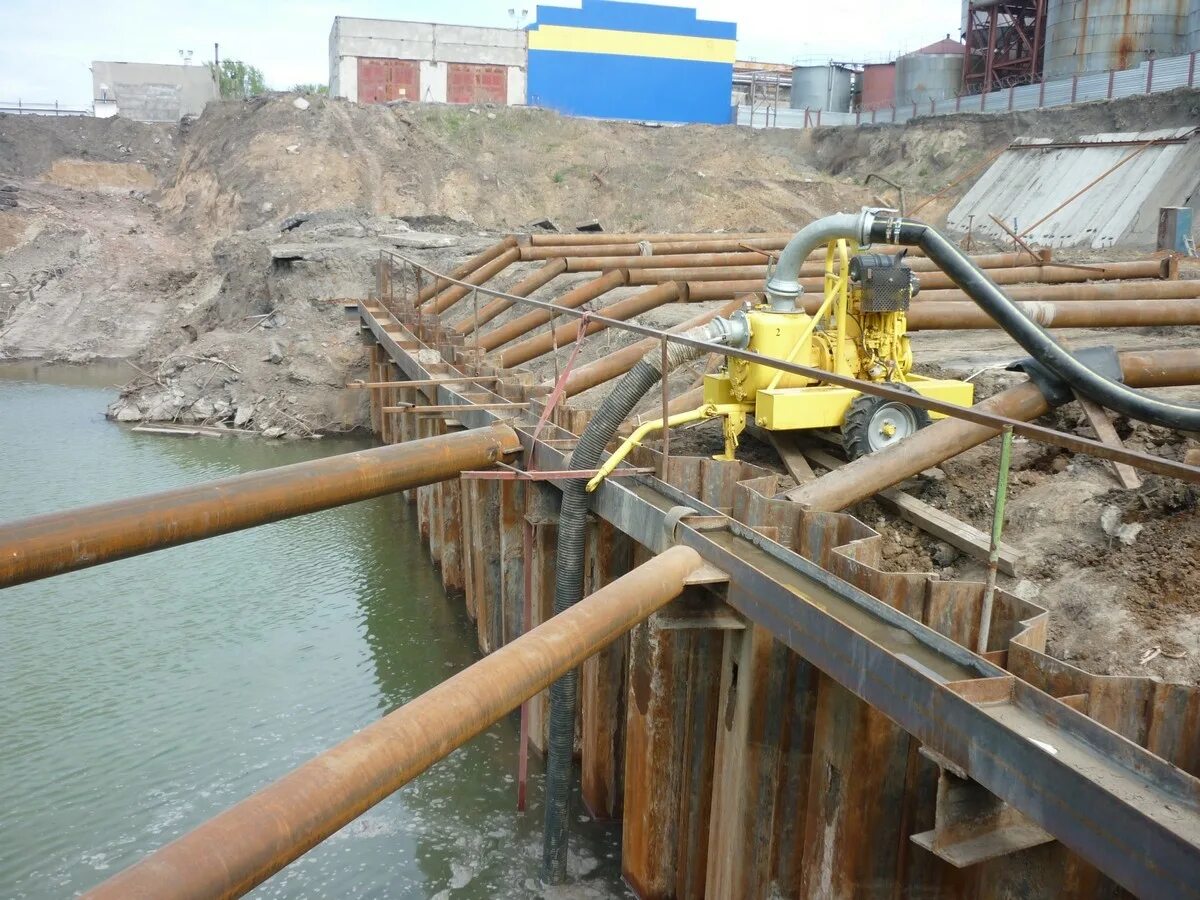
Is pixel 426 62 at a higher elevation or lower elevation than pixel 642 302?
higher

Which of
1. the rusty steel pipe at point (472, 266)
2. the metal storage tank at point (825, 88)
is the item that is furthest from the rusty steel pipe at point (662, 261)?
the metal storage tank at point (825, 88)

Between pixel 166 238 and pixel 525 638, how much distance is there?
127ft

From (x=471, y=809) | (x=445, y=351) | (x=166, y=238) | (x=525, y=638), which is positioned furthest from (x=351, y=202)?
(x=525, y=638)

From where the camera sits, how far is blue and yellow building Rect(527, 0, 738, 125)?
5375 centimetres

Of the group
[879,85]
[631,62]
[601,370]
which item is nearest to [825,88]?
[879,85]

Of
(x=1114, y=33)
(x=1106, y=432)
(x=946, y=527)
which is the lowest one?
(x=946, y=527)

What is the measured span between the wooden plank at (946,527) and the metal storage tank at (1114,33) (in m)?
36.7

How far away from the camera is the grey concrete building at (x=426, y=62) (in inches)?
2042

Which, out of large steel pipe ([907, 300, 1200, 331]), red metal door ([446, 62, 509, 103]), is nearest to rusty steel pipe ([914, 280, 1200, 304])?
large steel pipe ([907, 300, 1200, 331])

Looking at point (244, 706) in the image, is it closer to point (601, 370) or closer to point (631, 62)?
point (601, 370)

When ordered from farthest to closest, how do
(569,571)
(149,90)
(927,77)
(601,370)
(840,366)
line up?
(149,90) < (927,77) < (601,370) < (840,366) < (569,571)

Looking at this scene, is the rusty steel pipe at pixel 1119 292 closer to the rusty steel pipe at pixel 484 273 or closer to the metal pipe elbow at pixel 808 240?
the metal pipe elbow at pixel 808 240

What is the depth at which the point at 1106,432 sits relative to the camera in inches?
287

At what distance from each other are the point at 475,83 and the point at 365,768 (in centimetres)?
5363
